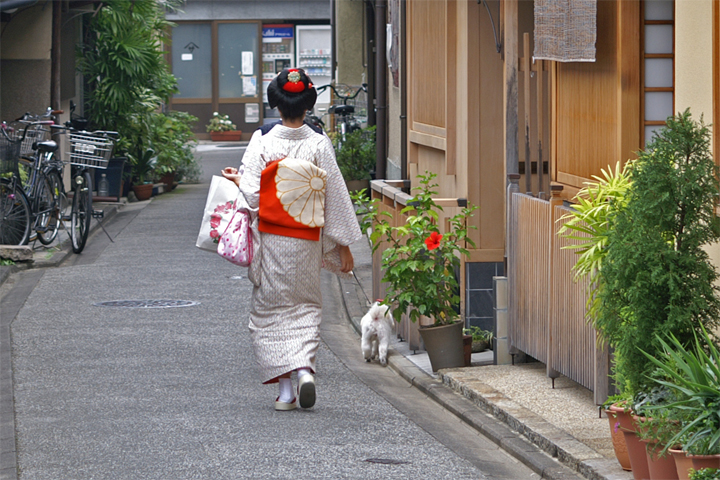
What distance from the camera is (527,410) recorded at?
6301 millimetres

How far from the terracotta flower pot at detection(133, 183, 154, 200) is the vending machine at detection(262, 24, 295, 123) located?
17189 mm

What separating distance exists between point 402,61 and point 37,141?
216 inches

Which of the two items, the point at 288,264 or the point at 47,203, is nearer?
the point at 288,264

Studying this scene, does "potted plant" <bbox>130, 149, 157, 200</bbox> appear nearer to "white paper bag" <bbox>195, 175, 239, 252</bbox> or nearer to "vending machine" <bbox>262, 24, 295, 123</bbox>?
"white paper bag" <bbox>195, 175, 239, 252</bbox>

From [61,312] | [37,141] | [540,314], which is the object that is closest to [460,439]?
[540,314]

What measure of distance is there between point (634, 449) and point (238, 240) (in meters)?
2.76

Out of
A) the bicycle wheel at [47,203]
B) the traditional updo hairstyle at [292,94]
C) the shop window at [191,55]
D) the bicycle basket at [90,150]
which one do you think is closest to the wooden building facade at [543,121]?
the traditional updo hairstyle at [292,94]

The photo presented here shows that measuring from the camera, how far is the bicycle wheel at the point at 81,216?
13.6 meters

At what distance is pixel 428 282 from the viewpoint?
760 centimetres

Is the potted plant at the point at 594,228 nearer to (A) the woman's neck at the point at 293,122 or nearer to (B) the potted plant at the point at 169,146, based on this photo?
(A) the woman's neck at the point at 293,122

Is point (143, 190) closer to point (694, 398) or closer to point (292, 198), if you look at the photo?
point (292, 198)

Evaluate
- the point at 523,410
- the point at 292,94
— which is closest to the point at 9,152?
the point at 292,94

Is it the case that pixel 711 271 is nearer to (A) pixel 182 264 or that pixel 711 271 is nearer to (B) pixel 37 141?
(A) pixel 182 264

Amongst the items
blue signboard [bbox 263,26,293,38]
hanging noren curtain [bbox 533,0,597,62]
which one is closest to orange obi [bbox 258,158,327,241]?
hanging noren curtain [bbox 533,0,597,62]
